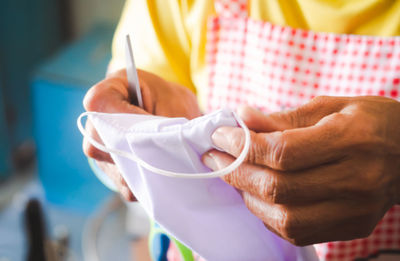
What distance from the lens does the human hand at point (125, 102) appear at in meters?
0.46

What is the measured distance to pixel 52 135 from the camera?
1111 millimetres

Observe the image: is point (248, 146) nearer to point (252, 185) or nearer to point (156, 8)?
point (252, 185)

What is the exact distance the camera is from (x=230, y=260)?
45 centimetres

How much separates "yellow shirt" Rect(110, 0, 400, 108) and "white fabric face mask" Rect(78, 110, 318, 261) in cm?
21

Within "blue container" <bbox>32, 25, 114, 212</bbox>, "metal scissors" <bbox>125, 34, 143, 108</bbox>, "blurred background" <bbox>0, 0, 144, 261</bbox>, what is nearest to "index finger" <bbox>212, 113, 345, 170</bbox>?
"metal scissors" <bbox>125, 34, 143, 108</bbox>

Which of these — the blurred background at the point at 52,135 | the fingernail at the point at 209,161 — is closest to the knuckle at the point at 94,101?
the fingernail at the point at 209,161

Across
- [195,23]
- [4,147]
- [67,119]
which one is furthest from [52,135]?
[195,23]

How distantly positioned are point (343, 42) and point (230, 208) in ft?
0.81

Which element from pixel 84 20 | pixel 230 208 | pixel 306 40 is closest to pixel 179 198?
pixel 230 208

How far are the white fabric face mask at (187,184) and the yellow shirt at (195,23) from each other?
8.3 inches

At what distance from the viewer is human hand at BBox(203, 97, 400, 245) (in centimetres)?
35

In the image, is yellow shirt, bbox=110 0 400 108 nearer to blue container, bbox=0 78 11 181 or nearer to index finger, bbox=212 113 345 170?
index finger, bbox=212 113 345 170

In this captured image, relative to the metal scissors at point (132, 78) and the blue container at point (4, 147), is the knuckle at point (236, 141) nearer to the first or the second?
the metal scissors at point (132, 78)

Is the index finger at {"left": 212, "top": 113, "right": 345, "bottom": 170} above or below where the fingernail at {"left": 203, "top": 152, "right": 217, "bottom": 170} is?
above
